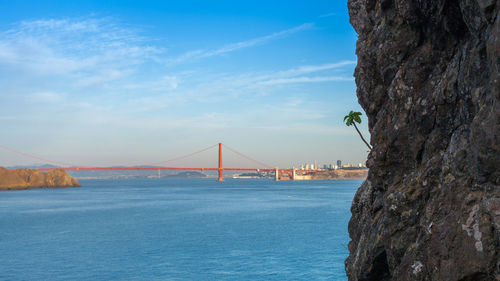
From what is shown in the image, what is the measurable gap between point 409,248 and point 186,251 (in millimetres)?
34231

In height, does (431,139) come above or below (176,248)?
above

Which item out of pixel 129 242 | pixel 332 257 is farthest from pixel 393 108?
pixel 129 242

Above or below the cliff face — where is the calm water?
below

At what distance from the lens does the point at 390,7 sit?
1210cm

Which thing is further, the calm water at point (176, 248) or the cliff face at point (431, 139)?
the calm water at point (176, 248)

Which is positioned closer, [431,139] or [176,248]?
[431,139]

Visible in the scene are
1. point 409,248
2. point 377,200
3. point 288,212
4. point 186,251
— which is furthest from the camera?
point 288,212

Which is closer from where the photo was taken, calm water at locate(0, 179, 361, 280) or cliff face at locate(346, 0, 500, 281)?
cliff face at locate(346, 0, 500, 281)

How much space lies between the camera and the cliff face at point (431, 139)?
7969mm

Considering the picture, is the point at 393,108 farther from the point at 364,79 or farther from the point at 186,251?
the point at 186,251

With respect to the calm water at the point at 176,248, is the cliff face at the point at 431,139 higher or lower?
higher

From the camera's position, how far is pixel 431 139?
1060 centimetres

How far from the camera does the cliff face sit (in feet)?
26.1

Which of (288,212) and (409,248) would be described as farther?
(288,212)
